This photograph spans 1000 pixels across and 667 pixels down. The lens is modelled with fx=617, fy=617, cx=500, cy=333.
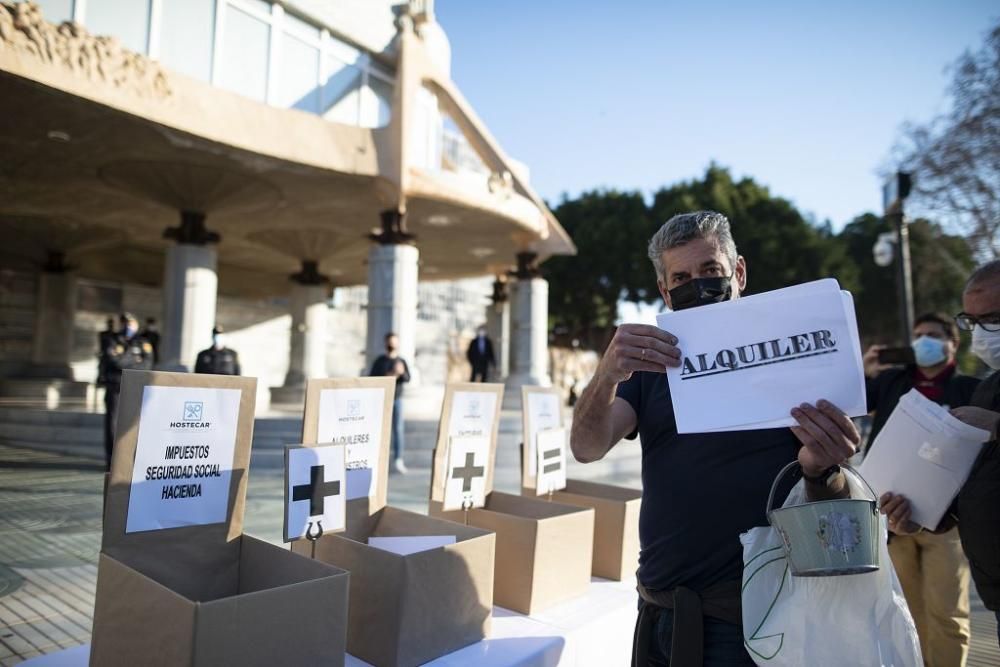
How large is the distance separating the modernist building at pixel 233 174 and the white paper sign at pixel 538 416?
7.86 metres

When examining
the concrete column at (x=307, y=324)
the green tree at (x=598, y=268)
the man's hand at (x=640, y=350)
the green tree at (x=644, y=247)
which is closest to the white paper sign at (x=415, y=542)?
the man's hand at (x=640, y=350)

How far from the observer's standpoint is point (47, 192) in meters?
12.4

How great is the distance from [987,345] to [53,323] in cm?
2115

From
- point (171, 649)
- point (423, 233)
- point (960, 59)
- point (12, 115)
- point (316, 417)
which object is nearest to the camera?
point (171, 649)

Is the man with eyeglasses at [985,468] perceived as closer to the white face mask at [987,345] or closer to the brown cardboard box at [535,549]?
the white face mask at [987,345]

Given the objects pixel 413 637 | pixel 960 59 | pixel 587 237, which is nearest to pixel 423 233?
pixel 960 59

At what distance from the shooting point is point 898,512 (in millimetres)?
2197

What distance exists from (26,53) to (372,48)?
6.19m

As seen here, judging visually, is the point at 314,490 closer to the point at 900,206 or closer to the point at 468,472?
the point at 468,472

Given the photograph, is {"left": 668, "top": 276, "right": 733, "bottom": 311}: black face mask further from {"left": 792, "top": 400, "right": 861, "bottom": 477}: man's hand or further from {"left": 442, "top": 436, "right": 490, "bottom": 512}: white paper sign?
{"left": 442, "top": 436, "right": 490, "bottom": 512}: white paper sign

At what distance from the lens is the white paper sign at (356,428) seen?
7.55 feet

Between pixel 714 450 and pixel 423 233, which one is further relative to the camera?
pixel 423 233

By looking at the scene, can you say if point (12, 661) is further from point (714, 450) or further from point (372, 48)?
point (372, 48)

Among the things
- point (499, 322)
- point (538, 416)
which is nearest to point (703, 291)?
point (538, 416)
